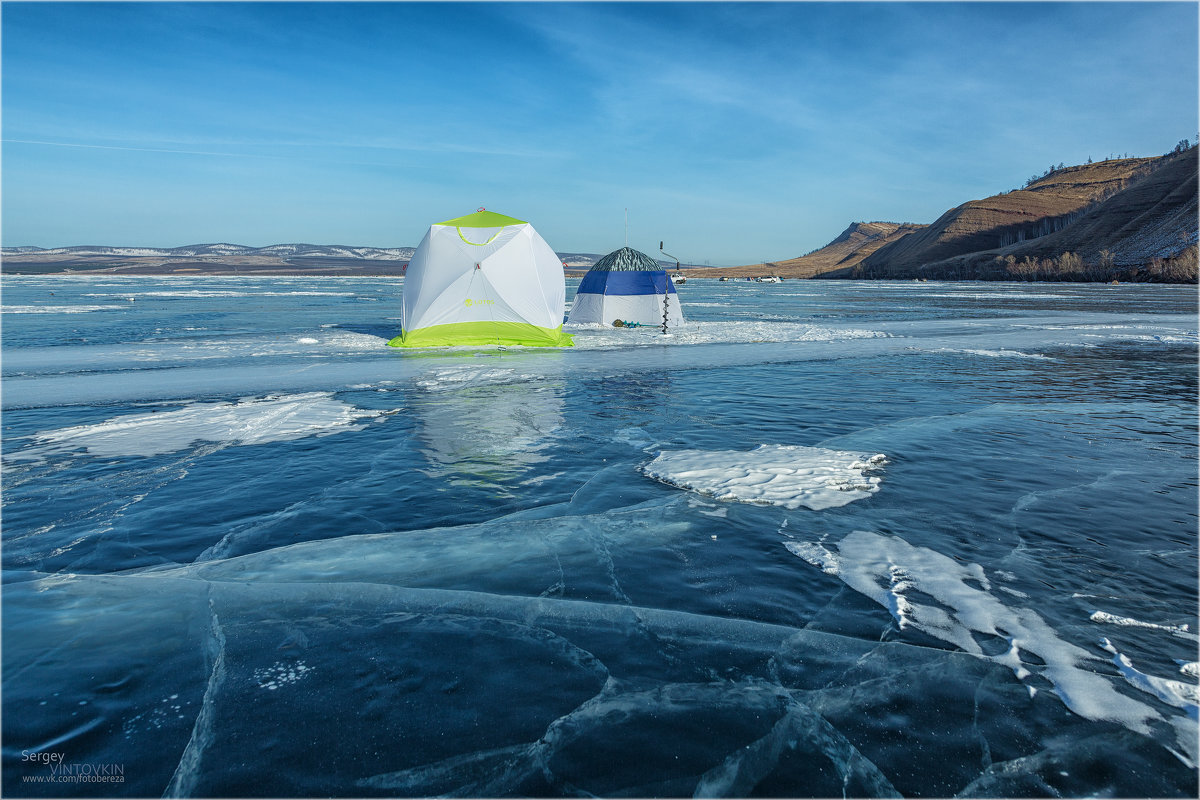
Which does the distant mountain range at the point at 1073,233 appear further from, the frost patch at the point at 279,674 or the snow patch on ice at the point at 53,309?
the snow patch on ice at the point at 53,309

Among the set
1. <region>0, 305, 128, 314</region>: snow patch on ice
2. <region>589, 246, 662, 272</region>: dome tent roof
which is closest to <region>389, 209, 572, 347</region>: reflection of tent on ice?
<region>589, 246, 662, 272</region>: dome tent roof

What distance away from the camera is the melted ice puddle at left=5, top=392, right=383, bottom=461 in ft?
27.1

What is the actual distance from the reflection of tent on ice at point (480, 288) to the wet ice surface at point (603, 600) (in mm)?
8435

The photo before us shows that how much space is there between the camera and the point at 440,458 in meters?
7.83

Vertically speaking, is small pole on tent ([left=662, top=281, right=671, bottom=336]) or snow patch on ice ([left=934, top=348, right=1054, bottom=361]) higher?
small pole on tent ([left=662, top=281, right=671, bottom=336])

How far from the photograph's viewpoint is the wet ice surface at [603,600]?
3027 millimetres

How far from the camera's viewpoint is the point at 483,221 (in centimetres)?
1869

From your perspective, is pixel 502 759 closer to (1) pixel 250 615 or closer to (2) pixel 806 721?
(2) pixel 806 721

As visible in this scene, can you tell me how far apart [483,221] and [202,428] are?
11264 mm

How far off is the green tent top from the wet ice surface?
30.8ft

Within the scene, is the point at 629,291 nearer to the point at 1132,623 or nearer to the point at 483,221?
the point at 483,221

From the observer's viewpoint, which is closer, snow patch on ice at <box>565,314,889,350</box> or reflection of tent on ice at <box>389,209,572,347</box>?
reflection of tent on ice at <box>389,209,572,347</box>

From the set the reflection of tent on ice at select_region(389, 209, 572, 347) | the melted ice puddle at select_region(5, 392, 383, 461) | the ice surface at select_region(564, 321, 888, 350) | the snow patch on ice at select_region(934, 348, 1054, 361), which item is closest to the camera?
the melted ice puddle at select_region(5, 392, 383, 461)

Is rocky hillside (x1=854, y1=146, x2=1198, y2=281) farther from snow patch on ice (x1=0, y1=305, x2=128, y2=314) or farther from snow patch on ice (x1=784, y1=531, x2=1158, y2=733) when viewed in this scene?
snow patch on ice (x1=0, y1=305, x2=128, y2=314)
